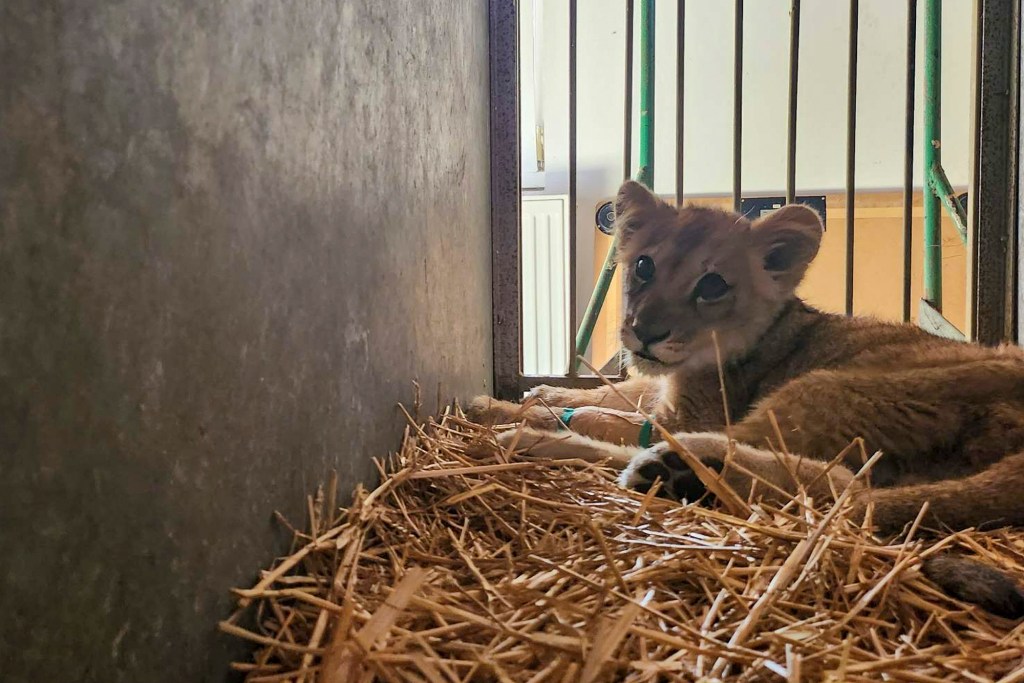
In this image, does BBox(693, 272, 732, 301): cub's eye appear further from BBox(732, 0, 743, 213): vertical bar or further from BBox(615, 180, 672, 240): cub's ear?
BBox(732, 0, 743, 213): vertical bar

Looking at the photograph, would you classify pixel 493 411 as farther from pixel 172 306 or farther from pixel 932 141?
pixel 932 141

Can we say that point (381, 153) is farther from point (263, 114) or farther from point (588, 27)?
point (588, 27)

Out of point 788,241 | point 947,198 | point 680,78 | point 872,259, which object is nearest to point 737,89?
point 680,78

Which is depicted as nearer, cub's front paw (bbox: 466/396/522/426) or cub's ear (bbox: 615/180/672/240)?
cub's front paw (bbox: 466/396/522/426)

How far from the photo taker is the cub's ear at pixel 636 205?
3221 mm

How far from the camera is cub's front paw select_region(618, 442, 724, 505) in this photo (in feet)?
6.57

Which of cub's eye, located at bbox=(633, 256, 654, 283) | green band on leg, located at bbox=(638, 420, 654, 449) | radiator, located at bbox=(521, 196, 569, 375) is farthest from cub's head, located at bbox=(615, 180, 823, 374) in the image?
radiator, located at bbox=(521, 196, 569, 375)

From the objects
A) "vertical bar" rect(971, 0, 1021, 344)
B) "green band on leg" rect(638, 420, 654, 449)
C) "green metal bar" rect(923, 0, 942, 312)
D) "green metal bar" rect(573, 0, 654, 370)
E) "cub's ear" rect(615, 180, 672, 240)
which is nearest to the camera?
"green band on leg" rect(638, 420, 654, 449)

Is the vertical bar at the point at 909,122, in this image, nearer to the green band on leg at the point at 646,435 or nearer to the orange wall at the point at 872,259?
the orange wall at the point at 872,259

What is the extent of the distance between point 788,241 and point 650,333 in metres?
0.67

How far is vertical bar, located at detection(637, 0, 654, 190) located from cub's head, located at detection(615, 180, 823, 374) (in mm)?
1054

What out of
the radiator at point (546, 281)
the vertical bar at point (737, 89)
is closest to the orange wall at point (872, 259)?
the radiator at point (546, 281)

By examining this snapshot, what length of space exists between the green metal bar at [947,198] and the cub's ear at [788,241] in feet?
3.99

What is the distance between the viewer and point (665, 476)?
2018 mm
